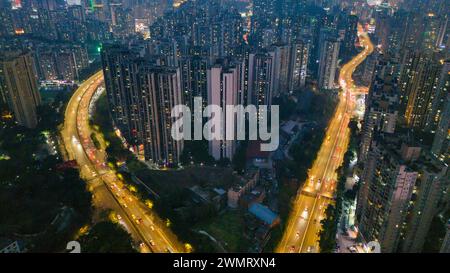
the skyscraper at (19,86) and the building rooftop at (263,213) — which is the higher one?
the skyscraper at (19,86)

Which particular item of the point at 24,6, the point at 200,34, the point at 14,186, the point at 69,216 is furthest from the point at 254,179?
the point at 24,6

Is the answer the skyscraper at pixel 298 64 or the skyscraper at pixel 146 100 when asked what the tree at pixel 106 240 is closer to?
the skyscraper at pixel 146 100

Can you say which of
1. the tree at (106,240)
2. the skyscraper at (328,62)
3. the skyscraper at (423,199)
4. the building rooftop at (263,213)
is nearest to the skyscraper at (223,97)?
the building rooftop at (263,213)

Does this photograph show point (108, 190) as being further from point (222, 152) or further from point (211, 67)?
point (211, 67)

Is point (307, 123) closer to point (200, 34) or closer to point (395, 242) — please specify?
point (395, 242)

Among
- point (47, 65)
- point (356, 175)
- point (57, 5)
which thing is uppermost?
point (57, 5)

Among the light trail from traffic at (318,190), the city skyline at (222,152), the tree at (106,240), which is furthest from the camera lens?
the light trail from traffic at (318,190)

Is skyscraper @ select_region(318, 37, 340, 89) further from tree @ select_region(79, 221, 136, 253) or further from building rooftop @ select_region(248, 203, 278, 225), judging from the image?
tree @ select_region(79, 221, 136, 253)
